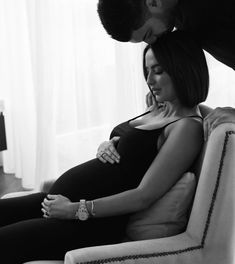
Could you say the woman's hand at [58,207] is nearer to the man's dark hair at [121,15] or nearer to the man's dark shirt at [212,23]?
the man's dark hair at [121,15]

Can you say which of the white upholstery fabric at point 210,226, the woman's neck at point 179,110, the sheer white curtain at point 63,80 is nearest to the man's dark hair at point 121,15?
the woman's neck at point 179,110

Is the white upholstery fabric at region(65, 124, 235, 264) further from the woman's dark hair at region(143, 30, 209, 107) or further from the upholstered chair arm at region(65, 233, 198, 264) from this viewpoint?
the woman's dark hair at region(143, 30, 209, 107)

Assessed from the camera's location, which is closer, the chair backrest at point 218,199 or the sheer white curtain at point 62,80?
the chair backrest at point 218,199

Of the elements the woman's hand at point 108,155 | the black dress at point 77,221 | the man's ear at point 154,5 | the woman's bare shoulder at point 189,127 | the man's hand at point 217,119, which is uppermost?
the man's ear at point 154,5

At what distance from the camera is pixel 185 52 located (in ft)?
4.54

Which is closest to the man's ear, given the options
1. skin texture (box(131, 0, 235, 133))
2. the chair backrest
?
skin texture (box(131, 0, 235, 133))

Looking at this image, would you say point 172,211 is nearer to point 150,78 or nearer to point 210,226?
point 210,226

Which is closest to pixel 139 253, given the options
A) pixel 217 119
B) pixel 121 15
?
pixel 217 119

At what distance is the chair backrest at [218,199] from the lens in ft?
3.98

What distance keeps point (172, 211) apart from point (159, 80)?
432mm

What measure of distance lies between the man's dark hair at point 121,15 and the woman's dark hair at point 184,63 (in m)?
0.12

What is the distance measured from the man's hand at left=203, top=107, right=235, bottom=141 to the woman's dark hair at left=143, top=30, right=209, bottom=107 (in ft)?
0.38

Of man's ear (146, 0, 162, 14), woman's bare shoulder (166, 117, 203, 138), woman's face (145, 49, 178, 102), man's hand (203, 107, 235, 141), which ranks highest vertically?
man's ear (146, 0, 162, 14)

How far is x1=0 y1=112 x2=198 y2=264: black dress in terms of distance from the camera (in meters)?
1.31
